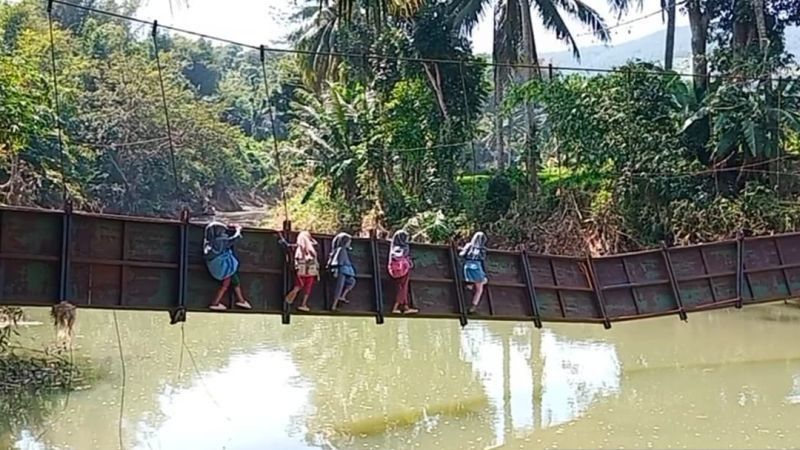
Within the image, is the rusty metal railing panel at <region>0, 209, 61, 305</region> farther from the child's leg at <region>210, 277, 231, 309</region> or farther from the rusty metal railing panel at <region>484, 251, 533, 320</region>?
the rusty metal railing panel at <region>484, 251, 533, 320</region>

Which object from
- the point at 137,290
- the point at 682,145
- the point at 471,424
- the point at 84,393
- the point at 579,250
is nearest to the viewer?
the point at 137,290

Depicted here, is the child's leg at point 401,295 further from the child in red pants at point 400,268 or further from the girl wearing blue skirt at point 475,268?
the girl wearing blue skirt at point 475,268

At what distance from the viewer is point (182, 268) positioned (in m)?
7.30

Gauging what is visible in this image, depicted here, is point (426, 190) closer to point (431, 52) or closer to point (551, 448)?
point (431, 52)

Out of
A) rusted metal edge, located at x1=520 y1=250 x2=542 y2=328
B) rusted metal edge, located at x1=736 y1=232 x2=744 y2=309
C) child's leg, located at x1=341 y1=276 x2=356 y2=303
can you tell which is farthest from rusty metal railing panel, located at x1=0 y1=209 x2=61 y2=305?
rusted metal edge, located at x1=736 y1=232 x2=744 y2=309

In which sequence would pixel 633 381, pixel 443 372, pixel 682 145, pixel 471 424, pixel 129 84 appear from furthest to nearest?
pixel 129 84 → pixel 682 145 → pixel 443 372 → pixel 633 381 → pixel 471 424

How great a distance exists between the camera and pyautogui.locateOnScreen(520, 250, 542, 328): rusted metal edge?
952 centimetres

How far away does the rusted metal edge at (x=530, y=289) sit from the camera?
31.2ft

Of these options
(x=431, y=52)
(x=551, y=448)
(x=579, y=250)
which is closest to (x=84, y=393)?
(x=551, y=448)

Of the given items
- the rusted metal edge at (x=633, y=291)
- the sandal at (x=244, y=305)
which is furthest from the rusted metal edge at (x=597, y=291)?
the sandal at (x=244, y=305)

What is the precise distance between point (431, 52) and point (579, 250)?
7.11m

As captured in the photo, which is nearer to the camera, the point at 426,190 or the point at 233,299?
the point at 233,299

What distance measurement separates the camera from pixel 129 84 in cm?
3058

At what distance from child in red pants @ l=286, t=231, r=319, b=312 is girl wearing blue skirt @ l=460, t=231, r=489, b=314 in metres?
1.94
